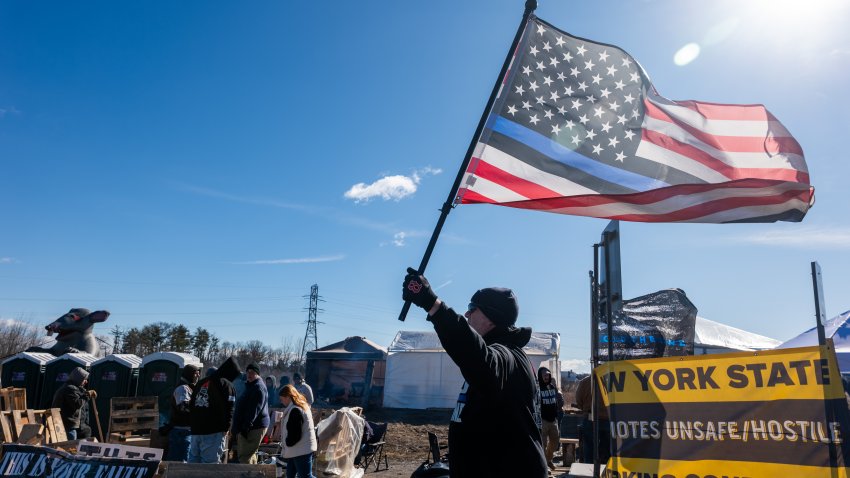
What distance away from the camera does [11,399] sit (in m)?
10.9

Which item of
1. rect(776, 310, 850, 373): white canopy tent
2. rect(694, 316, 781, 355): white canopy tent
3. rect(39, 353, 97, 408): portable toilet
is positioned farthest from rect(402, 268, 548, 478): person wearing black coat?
rect(39, 353, 97, 408): portable toilet

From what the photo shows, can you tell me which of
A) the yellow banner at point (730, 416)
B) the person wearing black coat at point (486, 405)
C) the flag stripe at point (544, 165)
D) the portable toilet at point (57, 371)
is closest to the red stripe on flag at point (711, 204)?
the flag stripe at point (544, 165)

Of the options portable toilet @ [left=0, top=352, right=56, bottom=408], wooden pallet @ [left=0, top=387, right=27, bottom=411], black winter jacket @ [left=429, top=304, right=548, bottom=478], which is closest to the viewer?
black winter jacket @ [left=429, top=304, right=548, bottom=478]

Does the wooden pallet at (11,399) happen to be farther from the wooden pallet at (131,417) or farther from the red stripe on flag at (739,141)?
the red stripe on flag at (739,141)

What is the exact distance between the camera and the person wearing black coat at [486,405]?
8.50 ft

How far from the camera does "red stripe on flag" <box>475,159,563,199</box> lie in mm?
4719

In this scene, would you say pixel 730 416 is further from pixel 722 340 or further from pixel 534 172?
pixel 722 340

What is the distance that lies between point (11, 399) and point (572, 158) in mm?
11488

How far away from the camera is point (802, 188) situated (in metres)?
4.61

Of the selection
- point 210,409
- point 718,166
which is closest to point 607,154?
point 718,166

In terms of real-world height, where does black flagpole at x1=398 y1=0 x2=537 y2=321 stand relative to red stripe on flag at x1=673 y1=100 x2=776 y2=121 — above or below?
below

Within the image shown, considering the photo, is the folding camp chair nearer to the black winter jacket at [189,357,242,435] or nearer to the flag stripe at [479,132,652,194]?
the black winter jacket at [189,357,242,435]

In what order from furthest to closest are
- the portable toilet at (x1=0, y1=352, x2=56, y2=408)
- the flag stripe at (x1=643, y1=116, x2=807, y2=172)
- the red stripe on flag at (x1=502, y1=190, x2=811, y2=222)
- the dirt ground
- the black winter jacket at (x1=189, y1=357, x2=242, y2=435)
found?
1. the portable toilet at (x1=0, y1=352, x2=56, y2=408)
2. the dirt ground
3. the black winter jacket at (x1=189, y1=357, x2=242, y2=435)
4. the flag stripe at (x1=643, y1=116, x2=807, y2=172)
5. the red stripe on flag at (x1=502, y1=190, x2=811, y2=222)

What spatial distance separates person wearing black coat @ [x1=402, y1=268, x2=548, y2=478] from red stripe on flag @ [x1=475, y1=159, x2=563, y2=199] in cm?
205
